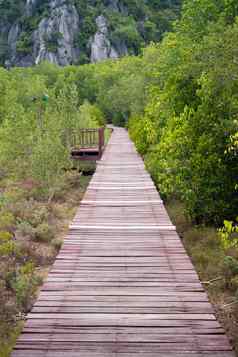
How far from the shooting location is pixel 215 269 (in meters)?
8.80

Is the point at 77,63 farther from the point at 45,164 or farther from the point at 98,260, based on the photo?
the point at 98,260

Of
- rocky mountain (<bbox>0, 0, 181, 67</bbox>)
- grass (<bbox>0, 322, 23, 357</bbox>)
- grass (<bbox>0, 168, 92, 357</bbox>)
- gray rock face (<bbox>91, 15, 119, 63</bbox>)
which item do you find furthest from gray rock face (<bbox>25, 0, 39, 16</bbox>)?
grass (<bbox>0, 322, 23, 357</bbox>)

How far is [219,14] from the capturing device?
20.7 m

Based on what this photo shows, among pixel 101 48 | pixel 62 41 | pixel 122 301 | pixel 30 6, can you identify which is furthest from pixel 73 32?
pixel 122 301

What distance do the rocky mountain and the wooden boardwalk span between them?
10795 centimetres

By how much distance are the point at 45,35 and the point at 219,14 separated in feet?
326

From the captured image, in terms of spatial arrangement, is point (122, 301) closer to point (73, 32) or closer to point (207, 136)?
point (207, 136)

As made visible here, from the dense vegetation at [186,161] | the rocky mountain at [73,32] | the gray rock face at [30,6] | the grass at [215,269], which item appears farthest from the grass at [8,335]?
the gray rock face at [30,6]

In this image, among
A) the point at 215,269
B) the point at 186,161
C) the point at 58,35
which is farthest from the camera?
the point at 58,35

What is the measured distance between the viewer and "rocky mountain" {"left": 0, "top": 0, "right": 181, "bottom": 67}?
377 feet

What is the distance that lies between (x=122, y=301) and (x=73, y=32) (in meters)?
119

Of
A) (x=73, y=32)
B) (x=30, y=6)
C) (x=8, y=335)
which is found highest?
(x=30, y=6)

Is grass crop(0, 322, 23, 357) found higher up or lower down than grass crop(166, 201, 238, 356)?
higher up

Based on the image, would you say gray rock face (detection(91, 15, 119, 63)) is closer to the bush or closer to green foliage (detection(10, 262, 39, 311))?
the bush
